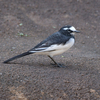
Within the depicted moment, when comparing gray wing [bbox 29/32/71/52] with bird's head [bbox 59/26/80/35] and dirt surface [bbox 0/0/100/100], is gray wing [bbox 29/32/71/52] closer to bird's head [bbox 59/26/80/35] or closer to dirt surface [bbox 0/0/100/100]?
bird's head [bbox 59/26/80/35]

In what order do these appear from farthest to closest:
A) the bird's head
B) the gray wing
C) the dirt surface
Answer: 1. the bird's head
2. the gray wing
3. the dirt surface

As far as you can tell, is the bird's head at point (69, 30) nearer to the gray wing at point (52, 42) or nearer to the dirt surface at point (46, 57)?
the gray wing at point (52, 42)

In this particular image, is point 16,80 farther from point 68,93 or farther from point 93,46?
point 93,46

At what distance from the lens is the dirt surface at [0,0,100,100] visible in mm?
4348

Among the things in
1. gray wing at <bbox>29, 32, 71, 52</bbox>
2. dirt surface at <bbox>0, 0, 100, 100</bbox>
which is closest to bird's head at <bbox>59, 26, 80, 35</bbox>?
gray wing at <bbox>29, 32, 71, 52</bbox>

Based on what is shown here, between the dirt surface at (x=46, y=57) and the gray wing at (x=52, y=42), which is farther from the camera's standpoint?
the gray wing at (x=52, y=42)

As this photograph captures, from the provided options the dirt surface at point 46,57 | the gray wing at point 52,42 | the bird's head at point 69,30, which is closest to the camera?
the dirt surface at point 46,57

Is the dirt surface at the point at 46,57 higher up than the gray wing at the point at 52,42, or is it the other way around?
the gray wing at the point at 52,42

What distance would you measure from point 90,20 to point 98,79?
5.41m

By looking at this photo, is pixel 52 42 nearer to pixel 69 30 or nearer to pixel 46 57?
pixel 69 30

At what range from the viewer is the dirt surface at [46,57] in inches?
171

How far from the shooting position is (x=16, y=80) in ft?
14.5

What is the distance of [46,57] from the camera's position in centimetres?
629

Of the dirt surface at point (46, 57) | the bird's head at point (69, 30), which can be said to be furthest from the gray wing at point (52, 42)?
the dirt surface at point (46, 57)
